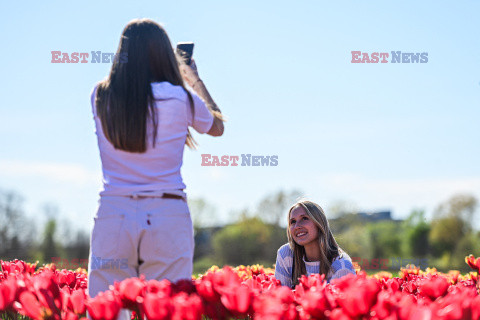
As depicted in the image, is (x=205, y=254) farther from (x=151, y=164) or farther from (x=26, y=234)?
(x=151, y=164)

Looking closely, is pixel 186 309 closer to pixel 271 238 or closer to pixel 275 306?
pixel 275 306

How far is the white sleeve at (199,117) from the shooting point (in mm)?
3312

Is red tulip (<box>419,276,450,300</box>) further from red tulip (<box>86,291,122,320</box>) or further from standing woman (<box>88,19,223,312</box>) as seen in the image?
red tulip (<box>86,291,122,320</box>)

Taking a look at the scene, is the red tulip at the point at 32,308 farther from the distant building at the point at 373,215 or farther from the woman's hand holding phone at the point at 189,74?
the distant building at the point at 373,215

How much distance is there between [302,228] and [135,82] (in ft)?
10.2

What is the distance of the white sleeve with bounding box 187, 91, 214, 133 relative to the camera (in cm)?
331

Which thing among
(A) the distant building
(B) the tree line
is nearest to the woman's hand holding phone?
(B) the tree line

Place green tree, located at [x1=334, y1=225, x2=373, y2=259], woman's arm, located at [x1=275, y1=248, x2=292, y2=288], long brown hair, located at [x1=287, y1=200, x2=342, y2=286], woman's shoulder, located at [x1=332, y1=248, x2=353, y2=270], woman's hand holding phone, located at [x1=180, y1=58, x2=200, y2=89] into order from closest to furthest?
woman's hand holding phone, located at [x1=180, y1=58, x2=200, y2=89] → woman's shoulder, located at [x1=332, y1=248, x2=353, y2=270] → long brown hair, located at [x1=287, y1=200, x2=342, y2=286] → woman's arm, located at [x1=275, y1=248, x2=292, y2=288] → green tree, located at [x1=334, y1=225, x2=373, y2=259]

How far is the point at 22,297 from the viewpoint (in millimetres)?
3068

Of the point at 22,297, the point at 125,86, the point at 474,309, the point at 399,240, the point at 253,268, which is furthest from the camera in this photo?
the point at 399,240

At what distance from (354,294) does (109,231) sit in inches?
51.0

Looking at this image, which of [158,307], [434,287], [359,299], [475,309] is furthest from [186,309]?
[434,287]

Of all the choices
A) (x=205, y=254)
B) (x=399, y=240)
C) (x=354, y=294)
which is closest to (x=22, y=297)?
(x=354, y=294)

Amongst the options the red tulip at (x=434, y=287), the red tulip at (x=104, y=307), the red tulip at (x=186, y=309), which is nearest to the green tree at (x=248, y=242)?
the red tulip at (x=434, y=287)
